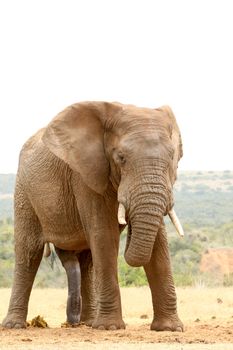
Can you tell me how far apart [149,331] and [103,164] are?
1.96 metres

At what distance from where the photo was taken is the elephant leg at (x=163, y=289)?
13.1 metres

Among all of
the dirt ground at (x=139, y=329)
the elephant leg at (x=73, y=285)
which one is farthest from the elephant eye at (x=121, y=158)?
the elephant leg at (x=73, y=285)

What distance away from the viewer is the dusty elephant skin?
39.4ft

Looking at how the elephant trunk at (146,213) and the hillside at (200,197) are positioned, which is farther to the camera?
the hillside at (200,197)

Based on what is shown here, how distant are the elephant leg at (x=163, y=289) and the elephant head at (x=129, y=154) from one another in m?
0.76

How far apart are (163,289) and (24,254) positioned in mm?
2580

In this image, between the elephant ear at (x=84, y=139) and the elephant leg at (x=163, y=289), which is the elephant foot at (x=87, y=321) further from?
the elephant ear at (x=84, y=139)

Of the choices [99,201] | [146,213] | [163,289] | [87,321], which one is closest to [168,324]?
[163,289]

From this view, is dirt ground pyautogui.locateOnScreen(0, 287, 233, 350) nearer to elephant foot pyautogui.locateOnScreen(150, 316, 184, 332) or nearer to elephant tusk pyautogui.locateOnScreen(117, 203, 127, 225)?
elephant foot pyautogui.locateOnScreen(150, 316, 184, 332)

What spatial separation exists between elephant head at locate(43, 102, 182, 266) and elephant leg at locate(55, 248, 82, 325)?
208 cm

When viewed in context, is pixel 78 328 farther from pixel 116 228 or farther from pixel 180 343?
pixel 180 343

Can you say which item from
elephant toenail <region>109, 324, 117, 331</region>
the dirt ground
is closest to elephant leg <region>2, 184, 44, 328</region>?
the dirt ground

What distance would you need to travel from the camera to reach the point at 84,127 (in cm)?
1322

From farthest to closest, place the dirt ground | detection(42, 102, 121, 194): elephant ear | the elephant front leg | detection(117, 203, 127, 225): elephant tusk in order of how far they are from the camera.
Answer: the elephant front leg
detection(42, 102, 121, 194): elephant ear
detection(117, 203, 127, 225): elephant tusk
the dirt ground
